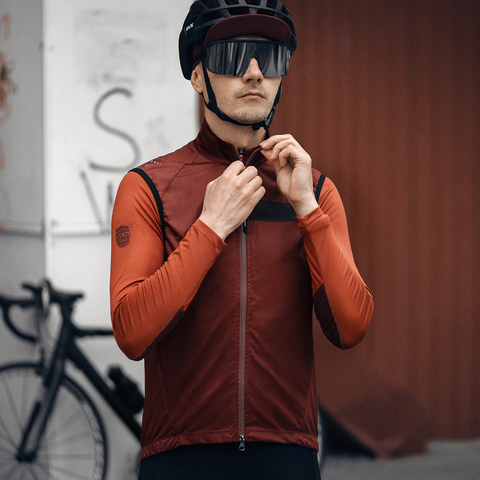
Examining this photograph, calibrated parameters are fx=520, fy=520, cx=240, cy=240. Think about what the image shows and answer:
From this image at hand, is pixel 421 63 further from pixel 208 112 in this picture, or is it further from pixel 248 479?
pixel 248 479

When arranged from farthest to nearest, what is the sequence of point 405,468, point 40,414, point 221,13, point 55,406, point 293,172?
point 405,468 < point 55,406 < point 40,414 < point 221,13 < point 293,172

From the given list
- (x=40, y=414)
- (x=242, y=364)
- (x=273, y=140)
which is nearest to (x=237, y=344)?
(x=242, y=364)

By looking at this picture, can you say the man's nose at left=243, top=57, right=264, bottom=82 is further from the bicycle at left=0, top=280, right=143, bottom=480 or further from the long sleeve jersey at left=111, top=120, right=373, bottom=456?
the bicycle at left=0, top=280, right=143, bottom=480

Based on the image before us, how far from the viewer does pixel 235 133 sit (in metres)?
1.59

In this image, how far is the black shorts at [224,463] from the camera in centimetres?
141

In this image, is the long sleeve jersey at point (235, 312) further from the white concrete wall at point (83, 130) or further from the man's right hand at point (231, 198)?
the white concrete wall at point (83, 130)

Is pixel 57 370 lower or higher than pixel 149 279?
lower

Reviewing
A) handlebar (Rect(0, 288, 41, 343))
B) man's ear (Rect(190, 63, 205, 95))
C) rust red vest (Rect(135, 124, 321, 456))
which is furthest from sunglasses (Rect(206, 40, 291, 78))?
handlebar (Rect(0, 288, 41, 343))

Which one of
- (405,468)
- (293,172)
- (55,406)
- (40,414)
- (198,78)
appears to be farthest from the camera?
(405,468)

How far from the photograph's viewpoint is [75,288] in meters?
2.93

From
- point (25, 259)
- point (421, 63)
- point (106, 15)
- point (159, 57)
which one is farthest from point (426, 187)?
point (25, 259)

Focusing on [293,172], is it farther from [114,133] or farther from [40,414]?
[40,414]

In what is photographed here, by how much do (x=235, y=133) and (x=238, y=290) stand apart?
489 millimetres

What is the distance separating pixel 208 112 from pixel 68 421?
2161 millimetres
